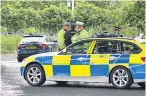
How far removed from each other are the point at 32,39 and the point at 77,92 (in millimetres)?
11237

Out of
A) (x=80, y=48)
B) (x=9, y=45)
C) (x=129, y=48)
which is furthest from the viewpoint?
(x=9, y=45)

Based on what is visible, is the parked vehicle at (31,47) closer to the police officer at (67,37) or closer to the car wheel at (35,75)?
the police officer at (67,37)

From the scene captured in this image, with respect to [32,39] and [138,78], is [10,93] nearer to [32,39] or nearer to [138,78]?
[138,78]

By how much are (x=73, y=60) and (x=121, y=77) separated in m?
1.26

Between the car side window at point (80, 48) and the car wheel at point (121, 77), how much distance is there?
956mm

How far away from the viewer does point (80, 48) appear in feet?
39.7

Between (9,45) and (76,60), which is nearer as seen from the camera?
(76,60)

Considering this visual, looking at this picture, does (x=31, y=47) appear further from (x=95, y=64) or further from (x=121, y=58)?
(x=121, y=58)

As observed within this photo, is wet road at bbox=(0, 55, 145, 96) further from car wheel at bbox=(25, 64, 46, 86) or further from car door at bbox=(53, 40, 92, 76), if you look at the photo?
car door at bbox=(53, 40, 92, 76)

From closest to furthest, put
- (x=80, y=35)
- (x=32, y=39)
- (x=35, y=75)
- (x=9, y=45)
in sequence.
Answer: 1. (x=35, y=75)
2. (x=80, y=35)
3. (x=32, y=39)
4. (x=9, y=45)

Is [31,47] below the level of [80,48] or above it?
below

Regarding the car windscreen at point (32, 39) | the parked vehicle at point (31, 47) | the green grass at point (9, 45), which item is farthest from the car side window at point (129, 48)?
the green grass at point (9, 45)

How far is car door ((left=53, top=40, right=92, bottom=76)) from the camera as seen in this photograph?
1183 centimetres

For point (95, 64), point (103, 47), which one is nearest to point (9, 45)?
point (103, 47)
